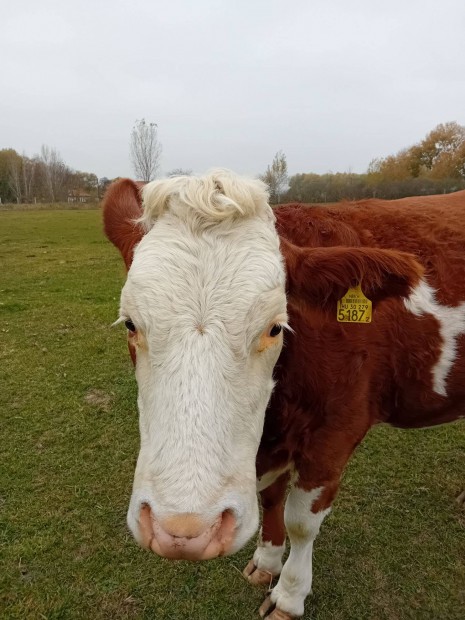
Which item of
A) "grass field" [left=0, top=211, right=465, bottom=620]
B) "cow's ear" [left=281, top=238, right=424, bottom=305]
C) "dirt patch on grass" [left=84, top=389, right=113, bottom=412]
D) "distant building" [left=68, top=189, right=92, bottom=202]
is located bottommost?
"grass field" [left=0, top=211, right=465, bottom=620]

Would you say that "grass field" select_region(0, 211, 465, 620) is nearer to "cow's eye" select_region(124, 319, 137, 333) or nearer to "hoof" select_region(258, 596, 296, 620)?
"hoof" select_region(258, 596, 296, 620)

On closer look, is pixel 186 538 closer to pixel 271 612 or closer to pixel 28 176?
pixel 271 612

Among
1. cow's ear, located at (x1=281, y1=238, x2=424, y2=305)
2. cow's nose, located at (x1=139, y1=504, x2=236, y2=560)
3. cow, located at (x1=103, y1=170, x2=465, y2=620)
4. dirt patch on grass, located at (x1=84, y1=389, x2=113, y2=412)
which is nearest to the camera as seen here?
cow's nose, located at (x1=139, y1=504, x2=236, y2=560)

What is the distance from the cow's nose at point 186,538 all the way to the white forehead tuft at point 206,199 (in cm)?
104

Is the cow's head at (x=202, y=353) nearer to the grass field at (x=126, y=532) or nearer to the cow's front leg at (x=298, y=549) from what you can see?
the cow's front leg at (x=298, y=549)

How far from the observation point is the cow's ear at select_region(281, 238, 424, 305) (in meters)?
1.78

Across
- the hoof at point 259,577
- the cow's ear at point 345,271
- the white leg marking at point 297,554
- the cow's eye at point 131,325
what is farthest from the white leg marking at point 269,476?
the cow's eye at point 131,325

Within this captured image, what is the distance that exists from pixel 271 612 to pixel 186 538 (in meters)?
1.83

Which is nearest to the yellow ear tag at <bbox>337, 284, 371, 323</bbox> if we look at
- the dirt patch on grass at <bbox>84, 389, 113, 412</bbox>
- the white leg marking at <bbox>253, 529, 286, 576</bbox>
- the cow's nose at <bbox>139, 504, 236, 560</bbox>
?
the cow's nose at <bbox>139, 504, 236, 560</bbox>

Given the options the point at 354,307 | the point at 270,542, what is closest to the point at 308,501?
the point at 270,542

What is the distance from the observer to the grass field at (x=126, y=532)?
264cm

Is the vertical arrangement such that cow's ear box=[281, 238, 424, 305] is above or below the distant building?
above

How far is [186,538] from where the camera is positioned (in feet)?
4.10

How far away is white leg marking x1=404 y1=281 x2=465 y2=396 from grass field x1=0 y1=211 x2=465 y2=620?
52.7 inches
